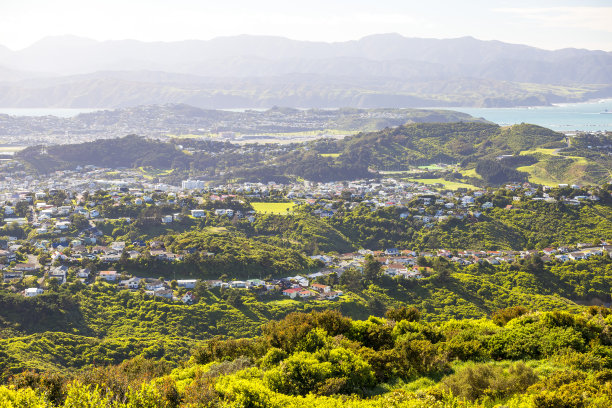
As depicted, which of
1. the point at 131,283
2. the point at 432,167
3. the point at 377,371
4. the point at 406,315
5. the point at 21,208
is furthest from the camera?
the point at 432,167

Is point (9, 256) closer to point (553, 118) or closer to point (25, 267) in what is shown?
point (25, 267)

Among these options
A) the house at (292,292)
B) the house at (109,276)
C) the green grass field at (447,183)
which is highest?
the green grass field at (447,183)

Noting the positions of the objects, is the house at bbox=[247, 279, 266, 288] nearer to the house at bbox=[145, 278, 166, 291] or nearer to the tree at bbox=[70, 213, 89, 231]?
the house at bbox=[145, 278, 166, 291]

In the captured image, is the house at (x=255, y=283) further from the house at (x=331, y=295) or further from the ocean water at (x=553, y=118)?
the ocean water at (x=553, y=118)

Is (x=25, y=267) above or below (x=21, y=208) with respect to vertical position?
below

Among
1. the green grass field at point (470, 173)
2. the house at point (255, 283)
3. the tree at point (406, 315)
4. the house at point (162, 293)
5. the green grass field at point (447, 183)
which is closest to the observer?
the tree at point (406, 315)

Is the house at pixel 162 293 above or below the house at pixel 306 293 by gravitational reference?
above

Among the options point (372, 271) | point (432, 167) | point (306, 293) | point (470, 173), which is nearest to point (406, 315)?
point (306, 293)

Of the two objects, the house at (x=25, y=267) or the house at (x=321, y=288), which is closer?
the house at (x=321, y=288)

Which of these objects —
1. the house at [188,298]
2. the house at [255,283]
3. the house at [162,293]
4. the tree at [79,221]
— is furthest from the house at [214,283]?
the tree at [79,221]
